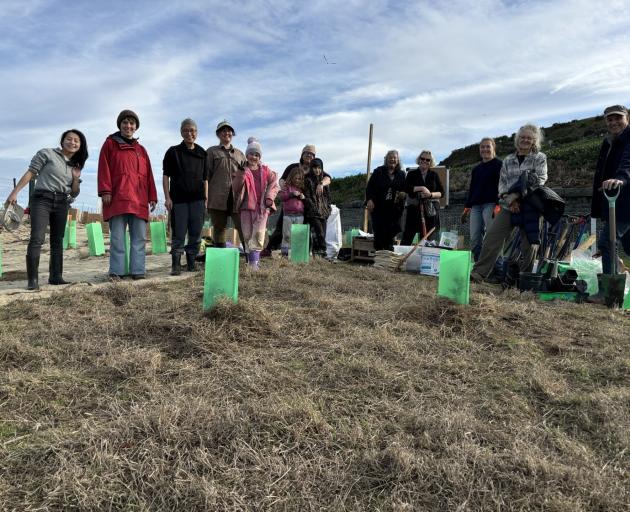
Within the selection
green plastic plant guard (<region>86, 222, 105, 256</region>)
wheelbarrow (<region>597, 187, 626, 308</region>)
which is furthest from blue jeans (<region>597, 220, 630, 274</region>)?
green plastic plant guard (<region>86, 222, 105, 256</region>)

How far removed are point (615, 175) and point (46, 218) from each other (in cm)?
517

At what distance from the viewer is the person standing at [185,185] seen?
4977 millimetres

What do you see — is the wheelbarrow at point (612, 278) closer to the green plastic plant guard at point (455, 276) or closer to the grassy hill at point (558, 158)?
the green plastic plant guard at point (455, 276)

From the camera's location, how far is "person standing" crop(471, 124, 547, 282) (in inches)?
195

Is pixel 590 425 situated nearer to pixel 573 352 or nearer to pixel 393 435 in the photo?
pixel 393 435

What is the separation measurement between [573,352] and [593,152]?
46.3ft

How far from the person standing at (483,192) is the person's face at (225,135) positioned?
3007 millimetres

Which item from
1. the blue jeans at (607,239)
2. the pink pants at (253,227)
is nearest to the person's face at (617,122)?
the blue jeans at (607,239)

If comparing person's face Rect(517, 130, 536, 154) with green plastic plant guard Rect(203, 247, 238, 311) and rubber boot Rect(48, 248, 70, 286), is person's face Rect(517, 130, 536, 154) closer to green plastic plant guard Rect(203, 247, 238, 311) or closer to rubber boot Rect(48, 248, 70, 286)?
green plastic plant guard Rect(203, 247, 238, 311)

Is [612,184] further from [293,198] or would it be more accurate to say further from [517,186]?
[293,198]

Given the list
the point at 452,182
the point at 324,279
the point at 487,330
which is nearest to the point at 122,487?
the point at 487,330

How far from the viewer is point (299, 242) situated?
577 cm

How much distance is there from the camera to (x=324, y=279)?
181 inches

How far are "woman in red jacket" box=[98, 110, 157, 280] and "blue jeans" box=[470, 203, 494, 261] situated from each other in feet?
12.8
